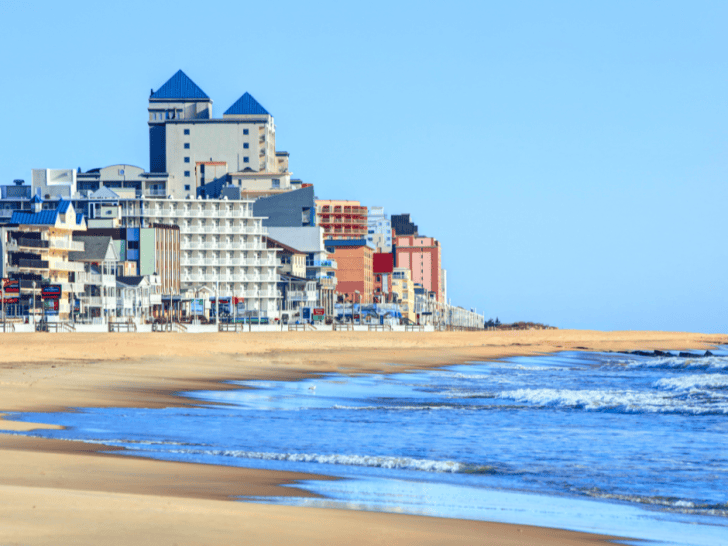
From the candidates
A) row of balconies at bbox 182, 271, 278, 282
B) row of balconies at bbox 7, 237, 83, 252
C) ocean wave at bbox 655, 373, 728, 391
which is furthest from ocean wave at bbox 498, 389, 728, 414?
row of balconies at bbox 182, 271, 278, 282

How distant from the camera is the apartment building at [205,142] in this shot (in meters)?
172

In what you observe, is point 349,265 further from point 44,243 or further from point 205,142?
point 44,243

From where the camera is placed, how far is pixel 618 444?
61.6ft

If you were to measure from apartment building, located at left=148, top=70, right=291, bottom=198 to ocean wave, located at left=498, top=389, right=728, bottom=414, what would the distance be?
460ft

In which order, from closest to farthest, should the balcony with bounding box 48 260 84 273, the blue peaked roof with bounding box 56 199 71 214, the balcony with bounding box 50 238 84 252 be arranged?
the balcony with bounding box 48 260 84 273, the balcony with bounding box 50 238 84 252, the blue peaked roof with bounding box 56 199 71 214

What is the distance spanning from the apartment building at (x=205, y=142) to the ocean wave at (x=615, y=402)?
140 metres

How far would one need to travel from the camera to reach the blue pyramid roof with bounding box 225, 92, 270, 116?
183m

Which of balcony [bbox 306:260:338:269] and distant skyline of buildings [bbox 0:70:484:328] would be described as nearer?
distant skyline of buildings [bbox 0:70:484:328]

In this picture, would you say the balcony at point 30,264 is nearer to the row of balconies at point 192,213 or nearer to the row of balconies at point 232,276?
the row of balconies at point 232,276

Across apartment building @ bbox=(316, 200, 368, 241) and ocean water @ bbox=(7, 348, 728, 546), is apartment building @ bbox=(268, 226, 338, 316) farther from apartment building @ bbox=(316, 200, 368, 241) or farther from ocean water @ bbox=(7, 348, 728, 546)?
ocean water @ bbox=(7, 348, 728, 546)

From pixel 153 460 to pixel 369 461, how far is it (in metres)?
3.47

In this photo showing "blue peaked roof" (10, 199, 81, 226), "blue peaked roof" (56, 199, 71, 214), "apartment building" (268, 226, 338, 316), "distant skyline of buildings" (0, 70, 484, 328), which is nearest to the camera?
"blue peaked roof" (10, 199, 81, 226)

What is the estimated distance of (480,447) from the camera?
18031 mm

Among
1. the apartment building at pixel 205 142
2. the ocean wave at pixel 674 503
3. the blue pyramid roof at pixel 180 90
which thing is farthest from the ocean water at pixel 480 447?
the blue pyramid roof at pixel 180 90
